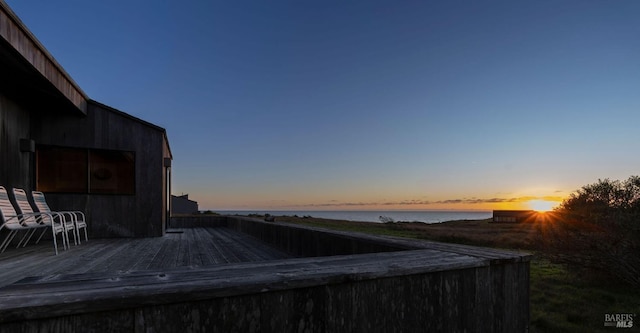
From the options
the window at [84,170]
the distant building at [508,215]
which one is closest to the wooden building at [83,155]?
the window at [84,170]

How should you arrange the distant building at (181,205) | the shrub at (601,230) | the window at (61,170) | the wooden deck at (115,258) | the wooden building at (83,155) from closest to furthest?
the wooden deck at (115,258), the shrub at (601,230), the wooden building at (83,155), the window at (61,170), the distant building at (181,205)

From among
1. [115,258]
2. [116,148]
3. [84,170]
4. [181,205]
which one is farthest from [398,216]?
[115,258]

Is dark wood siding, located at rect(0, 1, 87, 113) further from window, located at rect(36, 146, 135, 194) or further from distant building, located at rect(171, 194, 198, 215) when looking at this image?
distant building, located at rect(171, 194, 198, 215)

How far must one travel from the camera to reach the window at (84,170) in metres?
5.87

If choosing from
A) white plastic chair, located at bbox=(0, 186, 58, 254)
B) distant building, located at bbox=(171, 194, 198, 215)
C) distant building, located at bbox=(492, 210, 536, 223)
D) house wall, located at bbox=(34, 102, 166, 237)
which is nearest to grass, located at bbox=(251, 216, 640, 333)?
white plastic chair, located at bbox=(0, 186, 58, 254)

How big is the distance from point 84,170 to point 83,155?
0.29 metres

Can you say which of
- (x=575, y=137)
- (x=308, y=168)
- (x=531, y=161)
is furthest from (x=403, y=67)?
(x=308, y=168)

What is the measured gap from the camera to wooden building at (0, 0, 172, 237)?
506 centimetres

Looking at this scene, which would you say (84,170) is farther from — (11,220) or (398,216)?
(398,216)

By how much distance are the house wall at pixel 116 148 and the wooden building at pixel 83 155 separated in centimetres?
1

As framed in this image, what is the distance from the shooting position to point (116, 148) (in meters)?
6.23

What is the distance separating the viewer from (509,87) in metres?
9.08

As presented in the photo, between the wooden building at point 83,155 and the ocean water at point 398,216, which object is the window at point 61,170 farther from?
the ocean water at point 398,216

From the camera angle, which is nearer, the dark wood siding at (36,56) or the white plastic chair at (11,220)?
the dark wood siding at (36,56)
